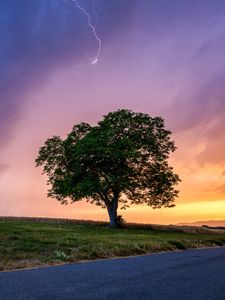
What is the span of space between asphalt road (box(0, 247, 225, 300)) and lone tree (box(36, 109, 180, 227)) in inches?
1302

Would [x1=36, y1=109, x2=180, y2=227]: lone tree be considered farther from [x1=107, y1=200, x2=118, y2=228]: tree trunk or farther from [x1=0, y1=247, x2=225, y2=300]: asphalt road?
[x1=0, y1=247, x2=225, y2=300]: asphalt road

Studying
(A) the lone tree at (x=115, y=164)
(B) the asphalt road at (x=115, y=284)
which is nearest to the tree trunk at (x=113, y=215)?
(A) the lone tree at (x=115, y=164)

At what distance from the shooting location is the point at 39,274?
39.9ft

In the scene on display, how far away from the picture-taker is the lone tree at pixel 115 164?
47.3 m

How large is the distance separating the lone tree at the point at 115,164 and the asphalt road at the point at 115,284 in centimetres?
3308

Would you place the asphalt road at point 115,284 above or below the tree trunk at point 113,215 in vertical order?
below

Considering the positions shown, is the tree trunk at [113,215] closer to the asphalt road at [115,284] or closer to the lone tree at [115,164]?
the lone tree at [115,164]

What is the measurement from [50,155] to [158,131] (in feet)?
43.5

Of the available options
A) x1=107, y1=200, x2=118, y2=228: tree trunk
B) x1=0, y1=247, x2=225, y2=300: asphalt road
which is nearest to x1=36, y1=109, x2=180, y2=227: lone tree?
x1=107, y1=200, x2=118, y2=228: tree trunk

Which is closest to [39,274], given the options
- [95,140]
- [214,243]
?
[214,243]

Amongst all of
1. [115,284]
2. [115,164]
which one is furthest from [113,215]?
[115,284]

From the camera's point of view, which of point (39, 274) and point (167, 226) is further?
point (167, 226)

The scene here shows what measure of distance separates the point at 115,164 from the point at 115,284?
3811 centimetres

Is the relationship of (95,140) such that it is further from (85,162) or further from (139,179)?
(139,179)
